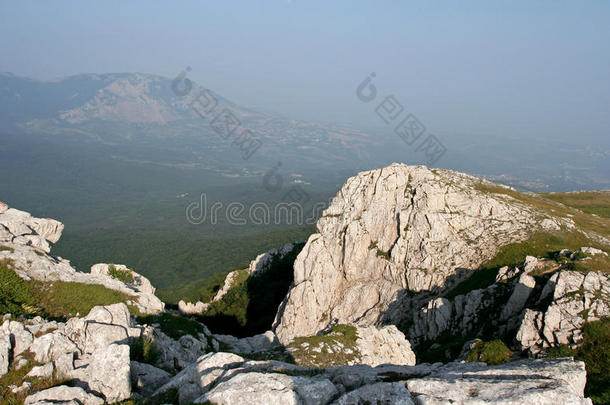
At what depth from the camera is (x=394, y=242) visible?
129 feet

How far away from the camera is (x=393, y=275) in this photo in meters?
37.1

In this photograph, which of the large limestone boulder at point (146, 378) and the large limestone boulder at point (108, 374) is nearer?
the large limestone boulder at point (108, 374)

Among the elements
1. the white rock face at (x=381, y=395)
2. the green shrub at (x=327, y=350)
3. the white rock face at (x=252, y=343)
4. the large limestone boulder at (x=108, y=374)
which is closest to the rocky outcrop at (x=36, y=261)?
the white rock face at (x=252, y=343)

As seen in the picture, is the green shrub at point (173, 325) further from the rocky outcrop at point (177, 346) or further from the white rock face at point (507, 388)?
the white rock face at point (507, 388)

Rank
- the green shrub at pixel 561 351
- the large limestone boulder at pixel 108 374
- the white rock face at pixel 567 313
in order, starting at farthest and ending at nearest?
1. the white rock face at pixel 567 313
2. the green shrub at pixel 561 351
3. the large limestone boulder at pixel 108 374

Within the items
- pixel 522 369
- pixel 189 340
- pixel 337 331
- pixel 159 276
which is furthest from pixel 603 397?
pixel 159 276

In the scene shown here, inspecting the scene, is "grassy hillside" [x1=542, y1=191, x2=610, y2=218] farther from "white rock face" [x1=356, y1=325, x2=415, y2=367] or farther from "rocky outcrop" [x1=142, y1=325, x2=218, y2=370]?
"rocky outcrop" [x1=142, y1=325, x2=218, y2=370]

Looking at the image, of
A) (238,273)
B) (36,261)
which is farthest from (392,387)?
(238,273)

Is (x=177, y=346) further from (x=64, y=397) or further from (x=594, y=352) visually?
(x=594, y=352)

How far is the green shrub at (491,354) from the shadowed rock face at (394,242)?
627 inches

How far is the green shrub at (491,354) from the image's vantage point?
16984 mm

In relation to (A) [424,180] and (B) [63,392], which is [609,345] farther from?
(A) [424,180]

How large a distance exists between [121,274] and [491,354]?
3267 centimetres

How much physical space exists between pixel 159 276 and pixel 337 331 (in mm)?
84731
